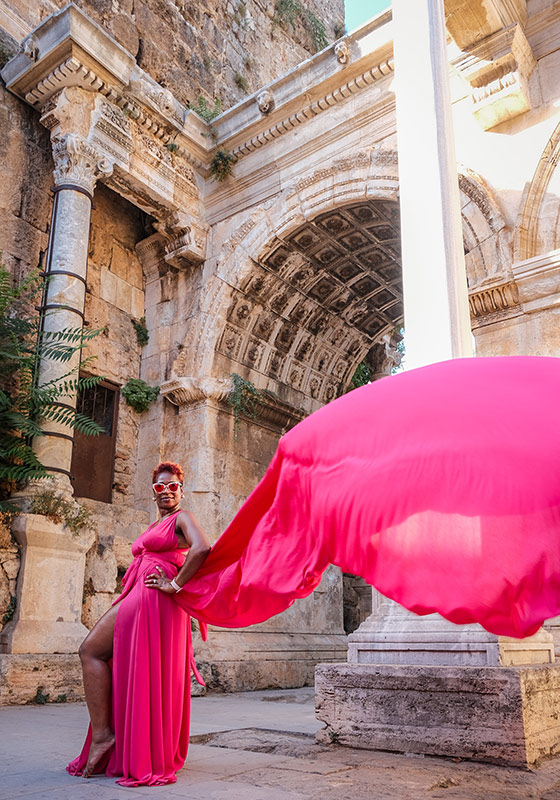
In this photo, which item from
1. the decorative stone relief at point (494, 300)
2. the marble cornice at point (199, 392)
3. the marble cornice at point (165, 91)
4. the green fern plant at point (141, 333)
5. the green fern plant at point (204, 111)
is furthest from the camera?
the green fern plant at point (141, 333)

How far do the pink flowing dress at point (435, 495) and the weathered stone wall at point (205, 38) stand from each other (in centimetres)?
1022

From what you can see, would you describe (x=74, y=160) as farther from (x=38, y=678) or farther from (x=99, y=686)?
(x=99, y=686)

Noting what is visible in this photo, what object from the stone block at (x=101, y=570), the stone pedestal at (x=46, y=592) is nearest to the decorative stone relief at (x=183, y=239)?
the stone block at (x=101, y=570)

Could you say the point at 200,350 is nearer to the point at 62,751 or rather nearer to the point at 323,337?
the point at 323,337

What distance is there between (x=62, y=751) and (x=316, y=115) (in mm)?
8385

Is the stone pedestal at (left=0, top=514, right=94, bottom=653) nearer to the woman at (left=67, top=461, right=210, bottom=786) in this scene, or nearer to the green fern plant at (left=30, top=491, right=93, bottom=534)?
the green fern plant at (left=30, top=491, right=93, bottom=534)

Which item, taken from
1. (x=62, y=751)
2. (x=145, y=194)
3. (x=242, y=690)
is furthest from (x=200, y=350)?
(x=62, y=751)

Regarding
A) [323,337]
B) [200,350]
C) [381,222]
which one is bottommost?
[200,350]

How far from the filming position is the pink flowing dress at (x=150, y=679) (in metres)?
3.06

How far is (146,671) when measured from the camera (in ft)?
10.3

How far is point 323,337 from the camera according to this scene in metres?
11.8

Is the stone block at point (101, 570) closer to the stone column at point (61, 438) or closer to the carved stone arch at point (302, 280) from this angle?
the stone column at point (61, 438)

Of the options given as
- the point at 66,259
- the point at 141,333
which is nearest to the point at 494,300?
the point at 66,259

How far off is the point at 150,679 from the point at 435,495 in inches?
80.0
